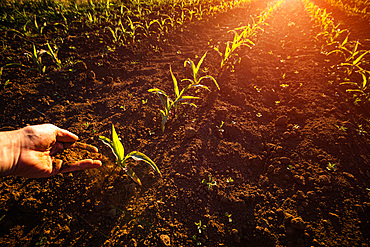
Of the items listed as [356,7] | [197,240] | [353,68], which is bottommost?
[197,240]

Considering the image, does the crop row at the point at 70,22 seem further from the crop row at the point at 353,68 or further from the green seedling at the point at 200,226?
the crop row at the point at 353,68

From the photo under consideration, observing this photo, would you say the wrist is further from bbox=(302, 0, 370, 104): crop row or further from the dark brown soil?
bbox=(302, 0, 370, 104): crop row

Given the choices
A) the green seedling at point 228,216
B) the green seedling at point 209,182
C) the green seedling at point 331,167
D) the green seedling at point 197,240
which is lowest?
the green seedling at point 197,240

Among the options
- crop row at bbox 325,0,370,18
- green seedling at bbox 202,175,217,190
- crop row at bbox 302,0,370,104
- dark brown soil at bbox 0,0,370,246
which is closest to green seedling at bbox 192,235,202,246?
dark brown soil at bbox 0,0,370,246

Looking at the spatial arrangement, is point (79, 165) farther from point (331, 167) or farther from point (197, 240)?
point (331, 167)

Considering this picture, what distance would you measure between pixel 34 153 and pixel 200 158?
4.73ft

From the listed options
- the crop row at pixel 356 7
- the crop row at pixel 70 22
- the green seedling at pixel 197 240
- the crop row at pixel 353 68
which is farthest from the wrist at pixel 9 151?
the crop row at pixel 356 7

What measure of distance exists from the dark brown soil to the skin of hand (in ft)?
0.81

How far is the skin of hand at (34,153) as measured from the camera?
1.17 m

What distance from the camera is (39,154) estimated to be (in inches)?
52.1

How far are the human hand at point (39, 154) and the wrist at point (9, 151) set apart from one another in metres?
0.01

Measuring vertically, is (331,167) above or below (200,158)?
above

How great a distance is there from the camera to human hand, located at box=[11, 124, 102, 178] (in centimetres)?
121

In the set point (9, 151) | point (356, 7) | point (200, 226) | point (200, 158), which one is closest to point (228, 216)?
point (200, 226)
